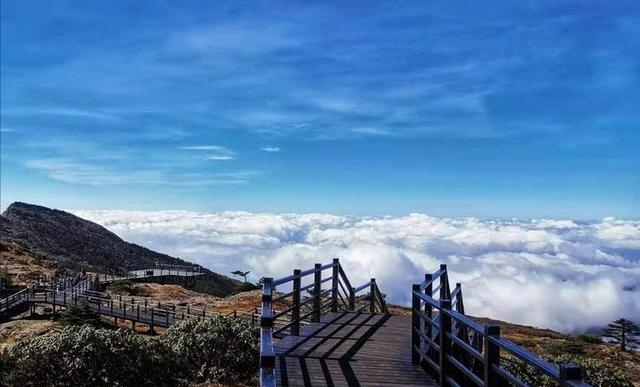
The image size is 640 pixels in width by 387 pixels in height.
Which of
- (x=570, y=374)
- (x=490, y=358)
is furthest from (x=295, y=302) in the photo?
(x=570, y=374)

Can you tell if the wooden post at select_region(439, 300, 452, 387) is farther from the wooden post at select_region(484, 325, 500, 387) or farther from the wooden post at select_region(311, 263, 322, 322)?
the wooden post at select_region(311, 263, 322, 322)

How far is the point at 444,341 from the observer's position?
25.3ft

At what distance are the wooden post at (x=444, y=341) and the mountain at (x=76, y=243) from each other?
6569 cm

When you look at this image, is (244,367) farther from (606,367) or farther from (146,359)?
(606,367)

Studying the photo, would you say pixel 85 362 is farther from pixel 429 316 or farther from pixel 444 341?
pixel 444 341

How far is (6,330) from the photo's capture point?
30.2 m

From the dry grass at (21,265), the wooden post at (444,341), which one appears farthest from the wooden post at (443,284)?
the dry grass at (21,265)

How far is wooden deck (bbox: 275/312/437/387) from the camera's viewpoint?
8156 millimetres

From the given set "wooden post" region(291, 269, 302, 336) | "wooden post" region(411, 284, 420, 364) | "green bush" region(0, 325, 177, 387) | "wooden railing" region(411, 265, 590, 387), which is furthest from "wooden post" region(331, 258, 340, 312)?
"wooden post" region(411, 284, 420, 364)

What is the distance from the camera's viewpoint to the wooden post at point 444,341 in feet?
24.7

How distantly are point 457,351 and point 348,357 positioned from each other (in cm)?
175

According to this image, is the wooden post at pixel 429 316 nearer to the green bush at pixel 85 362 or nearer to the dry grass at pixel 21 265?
the green bush at pixel 85 362

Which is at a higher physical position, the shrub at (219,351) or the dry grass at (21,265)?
the dry grass at (21,265)

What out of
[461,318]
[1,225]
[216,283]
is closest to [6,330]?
[461,318]
